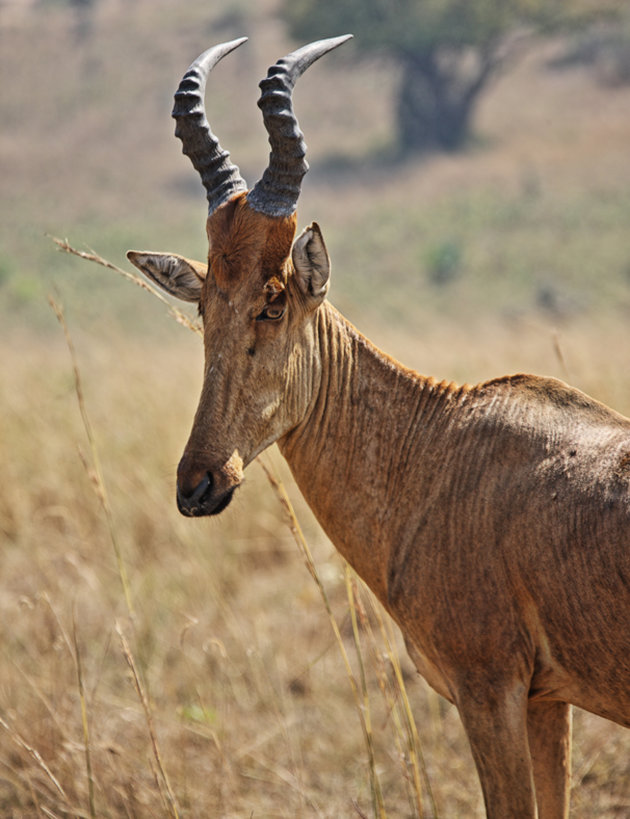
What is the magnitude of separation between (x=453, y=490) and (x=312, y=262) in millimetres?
1063

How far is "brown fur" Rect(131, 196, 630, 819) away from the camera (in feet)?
10.6

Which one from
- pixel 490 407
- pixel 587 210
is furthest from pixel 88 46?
pixel 490 407

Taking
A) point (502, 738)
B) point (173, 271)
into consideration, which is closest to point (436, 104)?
point (173, 271)

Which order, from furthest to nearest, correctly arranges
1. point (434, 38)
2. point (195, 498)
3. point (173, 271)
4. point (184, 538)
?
point (434, 38) < point (184, 538) < point (173, 271) < point (195, 498)

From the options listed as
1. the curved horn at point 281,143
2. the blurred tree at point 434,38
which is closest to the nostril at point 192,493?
the curved horn at point 281,143

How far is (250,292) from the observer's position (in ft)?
11.6

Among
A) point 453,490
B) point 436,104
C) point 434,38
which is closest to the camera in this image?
point 453,490

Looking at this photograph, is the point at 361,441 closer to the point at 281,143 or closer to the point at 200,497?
the point at 200,497

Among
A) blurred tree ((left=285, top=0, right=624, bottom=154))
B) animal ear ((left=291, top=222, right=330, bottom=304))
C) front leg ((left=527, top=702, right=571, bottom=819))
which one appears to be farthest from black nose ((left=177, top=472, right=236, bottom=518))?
blurred tree ((left=285, top=0, right=624, bottom=154))

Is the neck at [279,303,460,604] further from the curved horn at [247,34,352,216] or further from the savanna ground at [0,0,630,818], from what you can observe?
the curved horn at [247,34,352,216]

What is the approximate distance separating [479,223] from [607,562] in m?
42.1

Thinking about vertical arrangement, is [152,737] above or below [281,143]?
below

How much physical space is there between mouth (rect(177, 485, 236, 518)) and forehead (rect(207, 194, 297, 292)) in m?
0.83

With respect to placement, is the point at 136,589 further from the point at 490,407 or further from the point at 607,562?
the point at 607,562
